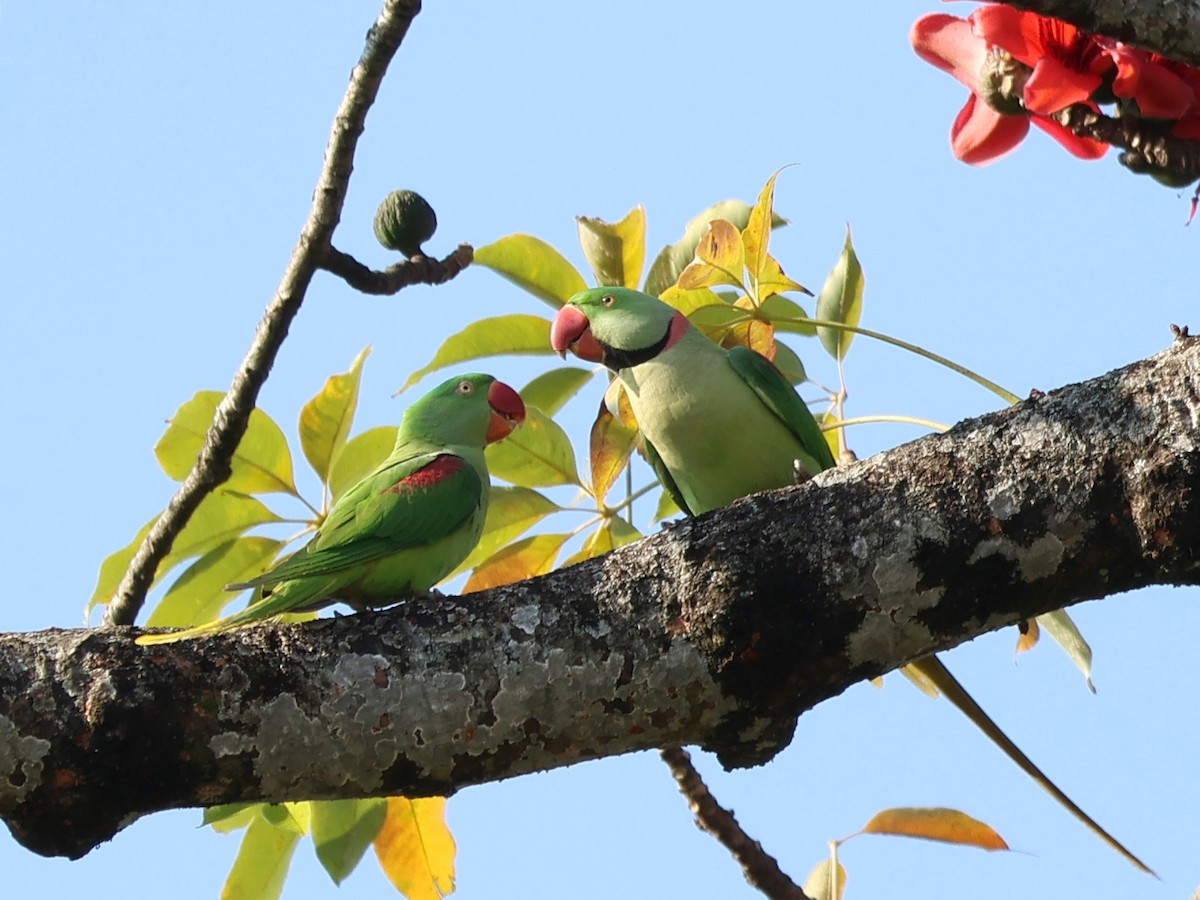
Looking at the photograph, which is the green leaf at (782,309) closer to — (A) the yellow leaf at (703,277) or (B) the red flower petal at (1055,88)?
(A) the yellow leaf at (703,277)

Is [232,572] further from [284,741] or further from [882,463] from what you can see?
[882,463]

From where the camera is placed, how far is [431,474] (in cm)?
294

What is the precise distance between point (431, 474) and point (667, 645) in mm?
1125

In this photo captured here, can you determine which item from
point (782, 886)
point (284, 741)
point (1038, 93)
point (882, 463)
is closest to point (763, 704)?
point (882, 463)

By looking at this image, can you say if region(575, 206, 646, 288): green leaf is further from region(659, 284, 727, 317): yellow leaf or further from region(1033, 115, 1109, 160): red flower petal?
region(1033, 115, 1109, 160): red flower petal

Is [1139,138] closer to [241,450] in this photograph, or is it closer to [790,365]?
[790,365]

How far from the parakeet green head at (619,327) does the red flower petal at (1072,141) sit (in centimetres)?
186

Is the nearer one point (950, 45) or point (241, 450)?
point (950, 45)

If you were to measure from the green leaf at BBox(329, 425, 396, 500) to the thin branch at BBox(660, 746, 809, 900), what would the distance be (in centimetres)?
96

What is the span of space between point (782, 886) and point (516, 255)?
158cm

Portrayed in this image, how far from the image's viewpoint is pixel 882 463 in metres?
2.04

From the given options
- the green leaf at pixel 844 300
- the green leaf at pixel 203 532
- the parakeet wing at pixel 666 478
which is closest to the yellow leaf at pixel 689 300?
the green leaf at pixel 844 300

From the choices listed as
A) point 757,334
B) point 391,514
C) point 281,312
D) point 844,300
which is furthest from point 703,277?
point 281,312

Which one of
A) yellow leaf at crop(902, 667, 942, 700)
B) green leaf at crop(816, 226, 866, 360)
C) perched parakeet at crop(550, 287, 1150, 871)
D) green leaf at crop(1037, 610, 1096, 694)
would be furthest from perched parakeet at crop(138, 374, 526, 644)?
green leaf at crop(1037, 610, 1096, 694)
